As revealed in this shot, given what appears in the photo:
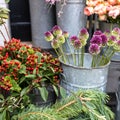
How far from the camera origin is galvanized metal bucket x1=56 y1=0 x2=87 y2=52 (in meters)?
1.41

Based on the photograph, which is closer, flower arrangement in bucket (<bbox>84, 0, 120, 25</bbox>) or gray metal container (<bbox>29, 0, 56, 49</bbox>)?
flower arrangement in bucket (<bbox>84, 0, 120, 25</bbox>)

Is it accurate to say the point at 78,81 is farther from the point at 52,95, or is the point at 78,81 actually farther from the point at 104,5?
the point at 104,5

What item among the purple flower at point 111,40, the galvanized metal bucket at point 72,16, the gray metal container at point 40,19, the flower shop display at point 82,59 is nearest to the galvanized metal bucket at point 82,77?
the flower shop display at point 82,59

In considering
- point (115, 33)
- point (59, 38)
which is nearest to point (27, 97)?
point (59, 38)

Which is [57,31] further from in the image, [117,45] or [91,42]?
[117,45]

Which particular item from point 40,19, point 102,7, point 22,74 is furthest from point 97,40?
point 40,19

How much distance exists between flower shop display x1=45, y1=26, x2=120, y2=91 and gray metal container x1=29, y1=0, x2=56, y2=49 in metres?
0.31

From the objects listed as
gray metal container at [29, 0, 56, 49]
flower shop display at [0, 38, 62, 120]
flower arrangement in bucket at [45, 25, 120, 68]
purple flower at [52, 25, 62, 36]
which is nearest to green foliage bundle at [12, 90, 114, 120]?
flower shop display at [0, 38, 62, 120]

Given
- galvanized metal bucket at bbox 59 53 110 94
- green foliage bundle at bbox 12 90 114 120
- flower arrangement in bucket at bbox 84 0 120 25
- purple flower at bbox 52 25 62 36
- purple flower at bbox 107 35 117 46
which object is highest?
flower arrangement in bucket at bbox 84 0 120 25

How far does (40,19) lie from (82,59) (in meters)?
0.46

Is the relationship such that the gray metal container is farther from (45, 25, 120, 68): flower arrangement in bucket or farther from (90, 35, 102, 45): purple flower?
(90, 35, 102, 45): purple flower

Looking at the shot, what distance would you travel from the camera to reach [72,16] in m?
1.42

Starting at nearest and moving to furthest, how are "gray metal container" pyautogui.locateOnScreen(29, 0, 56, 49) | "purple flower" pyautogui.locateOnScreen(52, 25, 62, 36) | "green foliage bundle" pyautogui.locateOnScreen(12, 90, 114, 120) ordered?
"green foliage bundle" pyautogui.locateOnScreen(12, 90, 114, 120) < "purple flower" pyautogui.locateOnScreen(52, 25, 62, 36) < "gray metal container" pyautogui.locateOnScreen(29, 0, 56, 49)

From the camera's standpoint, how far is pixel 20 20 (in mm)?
1771
